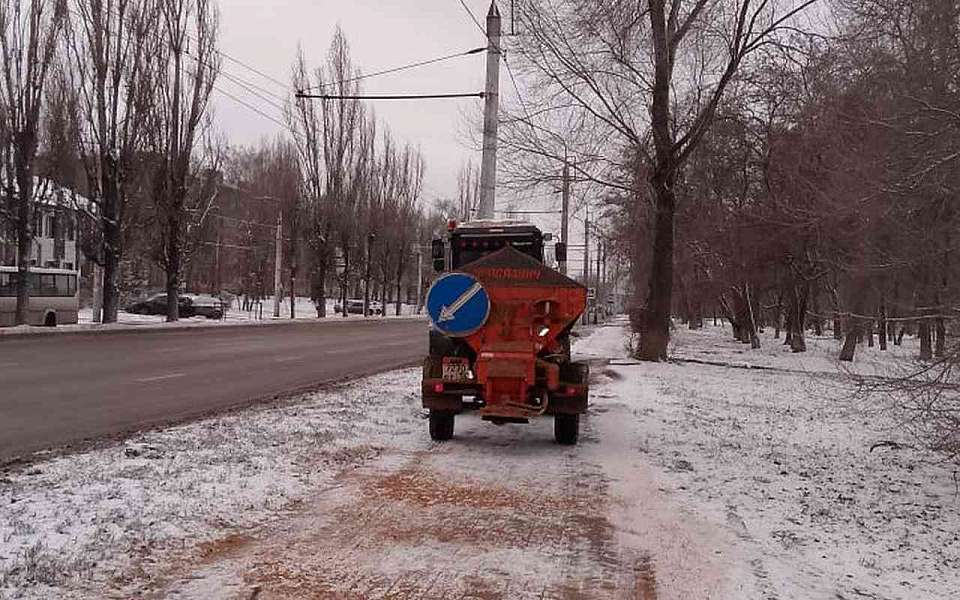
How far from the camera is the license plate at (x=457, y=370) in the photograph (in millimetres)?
9703

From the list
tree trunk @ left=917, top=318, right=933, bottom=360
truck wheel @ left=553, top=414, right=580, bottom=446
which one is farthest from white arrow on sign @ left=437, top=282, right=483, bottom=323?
tree trunk @ left=917, top=318, right=933, bottom=360

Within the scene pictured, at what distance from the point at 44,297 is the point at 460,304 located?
92.1 ft

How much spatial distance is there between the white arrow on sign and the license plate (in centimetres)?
51

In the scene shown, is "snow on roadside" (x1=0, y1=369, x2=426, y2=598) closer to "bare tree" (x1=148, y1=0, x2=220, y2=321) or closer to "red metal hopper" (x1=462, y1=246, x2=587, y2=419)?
"red metal hopper" (x1=462, y1=246, x2=587, y2=419)

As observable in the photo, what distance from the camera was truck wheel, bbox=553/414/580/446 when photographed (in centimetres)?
1000

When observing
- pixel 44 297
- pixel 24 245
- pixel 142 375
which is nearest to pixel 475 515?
pixel 142 375

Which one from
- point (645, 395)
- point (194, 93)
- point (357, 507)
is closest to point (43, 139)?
point (194, 93)

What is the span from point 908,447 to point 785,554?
5.81 meters

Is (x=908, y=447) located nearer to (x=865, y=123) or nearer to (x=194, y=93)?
(x=865, y=123)

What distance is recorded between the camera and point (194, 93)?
37094mm

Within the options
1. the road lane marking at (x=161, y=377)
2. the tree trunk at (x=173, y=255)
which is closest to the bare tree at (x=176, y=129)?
the tree trunk at (x=173, y=255)

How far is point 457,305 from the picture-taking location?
31.4 feet

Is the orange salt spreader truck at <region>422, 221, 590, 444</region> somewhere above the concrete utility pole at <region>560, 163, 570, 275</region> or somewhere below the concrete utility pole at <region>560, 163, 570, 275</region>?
below

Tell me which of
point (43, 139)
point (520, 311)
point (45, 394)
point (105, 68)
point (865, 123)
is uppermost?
point (105, 68)
